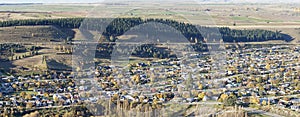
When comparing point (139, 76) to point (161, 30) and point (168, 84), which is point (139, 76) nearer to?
point (168, 84)

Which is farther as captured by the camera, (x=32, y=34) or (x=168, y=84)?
(x=32, y=34)

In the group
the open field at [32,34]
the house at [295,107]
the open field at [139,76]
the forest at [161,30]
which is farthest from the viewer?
the forest at [161,30]

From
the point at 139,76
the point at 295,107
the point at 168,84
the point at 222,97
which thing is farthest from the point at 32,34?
the point at 295,107

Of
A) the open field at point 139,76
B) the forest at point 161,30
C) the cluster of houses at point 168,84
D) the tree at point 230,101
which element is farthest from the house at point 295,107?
the forest at point 161,30

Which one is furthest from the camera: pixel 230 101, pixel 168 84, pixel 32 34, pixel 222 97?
pixel 32 34

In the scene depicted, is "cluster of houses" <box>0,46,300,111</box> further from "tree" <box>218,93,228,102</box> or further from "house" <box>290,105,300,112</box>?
"tree" <box>218,93,228,102</box>

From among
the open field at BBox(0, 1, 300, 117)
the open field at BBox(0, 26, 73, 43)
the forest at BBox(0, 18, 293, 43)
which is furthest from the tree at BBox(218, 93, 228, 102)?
the open field at BBox(0, 26, 73, 43)

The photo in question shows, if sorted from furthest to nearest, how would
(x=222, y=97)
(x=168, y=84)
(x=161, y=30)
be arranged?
(x=161, y=30) < (x=168, y=84) < (x=222, y=97)

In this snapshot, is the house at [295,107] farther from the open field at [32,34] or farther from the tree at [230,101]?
the open field at [32,34]

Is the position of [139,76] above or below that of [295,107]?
above
